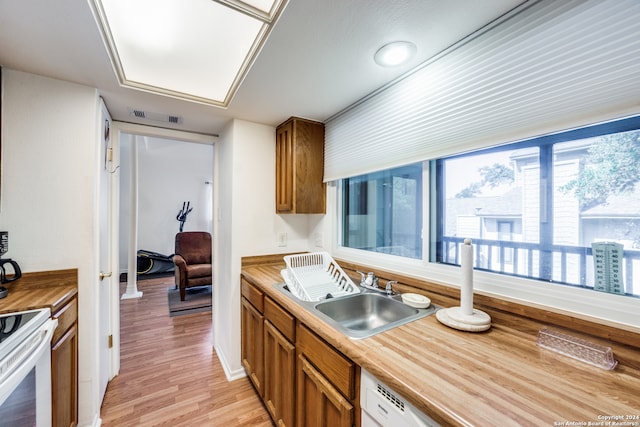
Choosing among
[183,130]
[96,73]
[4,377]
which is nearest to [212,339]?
[4,377]

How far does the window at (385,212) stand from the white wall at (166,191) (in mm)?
4192

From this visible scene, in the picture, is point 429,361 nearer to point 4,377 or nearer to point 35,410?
point 4,377

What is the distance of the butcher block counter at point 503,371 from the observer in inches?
23.5

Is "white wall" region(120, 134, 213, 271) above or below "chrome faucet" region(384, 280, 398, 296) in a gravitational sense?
above

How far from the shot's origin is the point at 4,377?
0.84m

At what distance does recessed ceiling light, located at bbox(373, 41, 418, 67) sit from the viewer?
1.18 m

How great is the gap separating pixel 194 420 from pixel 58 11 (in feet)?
7.39

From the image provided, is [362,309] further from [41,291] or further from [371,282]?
[41,291]

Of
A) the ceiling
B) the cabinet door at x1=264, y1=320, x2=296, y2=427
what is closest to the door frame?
the ceiling

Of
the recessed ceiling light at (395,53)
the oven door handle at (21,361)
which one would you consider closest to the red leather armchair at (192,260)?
the oven door handle at (21,361)

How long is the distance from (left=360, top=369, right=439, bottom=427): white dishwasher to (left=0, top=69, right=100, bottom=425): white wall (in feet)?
5.67

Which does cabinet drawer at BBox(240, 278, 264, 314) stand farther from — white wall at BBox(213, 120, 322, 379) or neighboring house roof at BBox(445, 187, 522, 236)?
neighboring house roof at BBox(445, 187, 522, 236)

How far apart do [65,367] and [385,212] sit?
2.10 meters

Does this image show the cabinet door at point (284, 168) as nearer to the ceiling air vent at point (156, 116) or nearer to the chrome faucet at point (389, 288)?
the ceiling air vent at point (156, 116)
